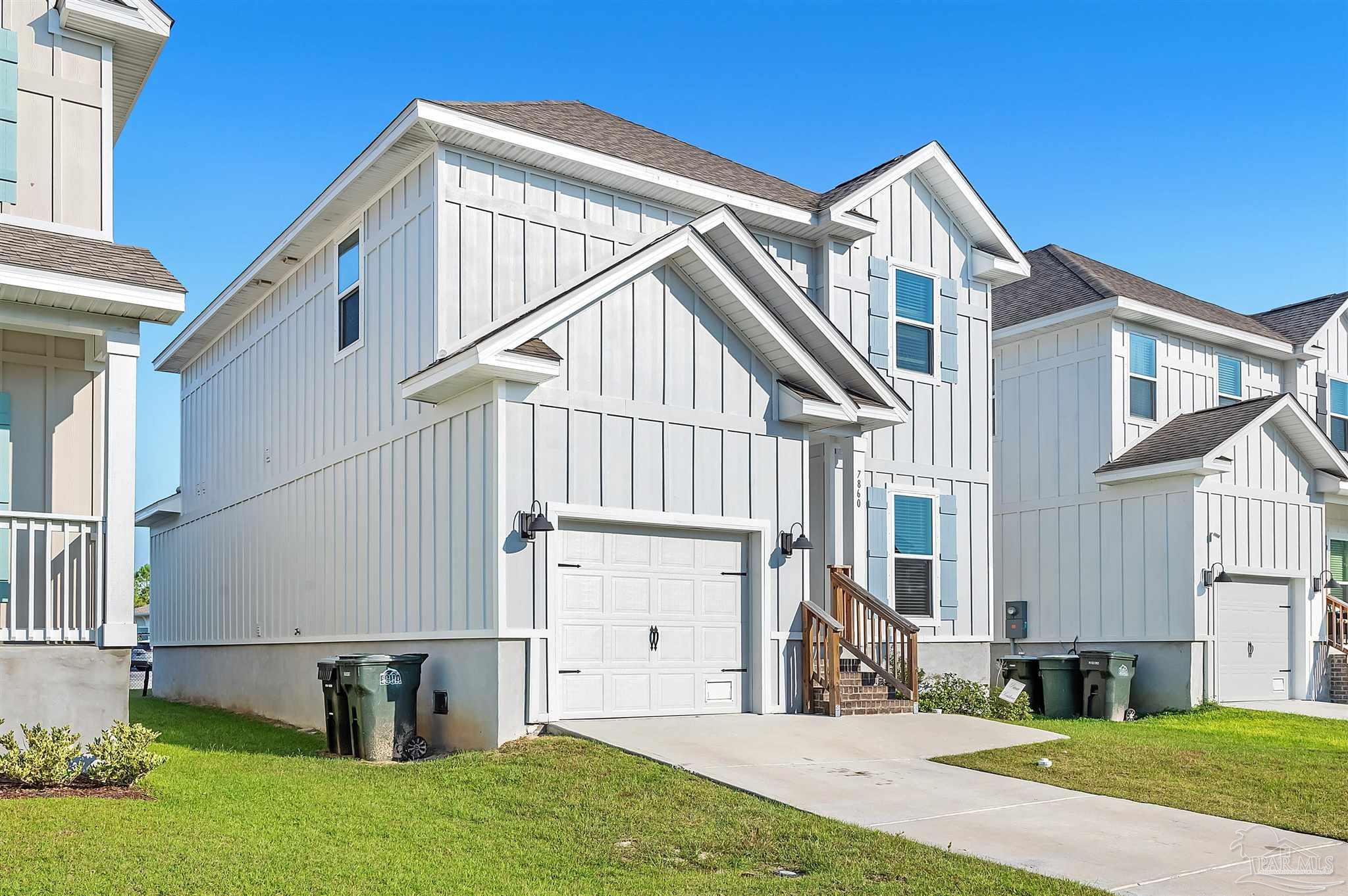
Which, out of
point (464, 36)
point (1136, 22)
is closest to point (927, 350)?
point (1136, 22)

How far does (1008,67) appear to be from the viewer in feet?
62.8

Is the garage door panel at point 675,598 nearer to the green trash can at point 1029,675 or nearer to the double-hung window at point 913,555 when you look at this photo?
the double-hung window at point 913,555

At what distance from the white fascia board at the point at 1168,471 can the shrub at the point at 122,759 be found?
624 inches

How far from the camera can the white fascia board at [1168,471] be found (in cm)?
1955

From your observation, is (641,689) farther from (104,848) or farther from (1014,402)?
(1014,402)

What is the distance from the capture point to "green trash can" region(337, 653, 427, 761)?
12.2 m

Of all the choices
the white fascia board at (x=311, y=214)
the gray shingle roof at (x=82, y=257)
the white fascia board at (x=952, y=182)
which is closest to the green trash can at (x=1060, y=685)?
the white fascia board at (x=952, y=182)

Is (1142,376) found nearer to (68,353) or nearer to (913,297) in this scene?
(913,297)

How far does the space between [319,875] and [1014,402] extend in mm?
17961

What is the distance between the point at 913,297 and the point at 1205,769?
27.7ft

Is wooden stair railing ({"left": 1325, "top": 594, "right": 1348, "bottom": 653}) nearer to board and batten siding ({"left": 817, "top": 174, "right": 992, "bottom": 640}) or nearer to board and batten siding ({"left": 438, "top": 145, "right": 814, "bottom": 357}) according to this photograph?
board and batten siding ({"left": 817, "top": 174, "right": 992, "bottom": 640})

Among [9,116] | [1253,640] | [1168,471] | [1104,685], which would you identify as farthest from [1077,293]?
[9,116]

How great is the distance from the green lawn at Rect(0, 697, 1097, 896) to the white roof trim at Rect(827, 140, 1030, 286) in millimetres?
9795

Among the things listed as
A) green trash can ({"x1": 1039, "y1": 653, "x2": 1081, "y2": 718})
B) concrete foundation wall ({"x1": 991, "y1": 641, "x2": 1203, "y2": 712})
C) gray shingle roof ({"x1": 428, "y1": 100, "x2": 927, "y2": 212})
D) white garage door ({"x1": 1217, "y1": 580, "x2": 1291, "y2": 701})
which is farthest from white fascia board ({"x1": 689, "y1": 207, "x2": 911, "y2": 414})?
white garage door ({"x1": 1217, "y1": 580, "x2": 1291, "y2": 701})
